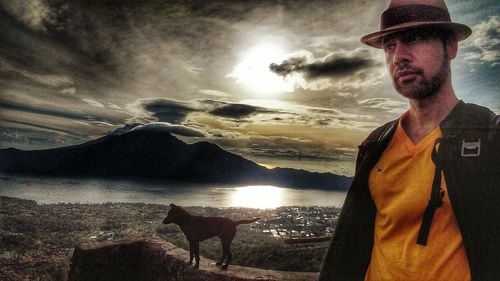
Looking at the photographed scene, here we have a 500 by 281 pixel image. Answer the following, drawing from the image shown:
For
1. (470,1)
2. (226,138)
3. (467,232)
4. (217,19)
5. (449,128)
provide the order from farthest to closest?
(226,138) < (217,19) < (470,1) < (449,128) < (467,232)

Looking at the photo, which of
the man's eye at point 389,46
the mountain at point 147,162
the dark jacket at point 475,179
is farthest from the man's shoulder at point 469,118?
the mountain at point 147,162

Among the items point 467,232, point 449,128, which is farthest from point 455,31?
point 467,232

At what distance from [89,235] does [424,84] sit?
14.7 feet

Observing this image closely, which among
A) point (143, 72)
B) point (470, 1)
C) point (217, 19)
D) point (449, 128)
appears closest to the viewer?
point (449, 128)

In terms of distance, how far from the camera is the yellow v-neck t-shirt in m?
1.34

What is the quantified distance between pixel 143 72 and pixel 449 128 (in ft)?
13.4

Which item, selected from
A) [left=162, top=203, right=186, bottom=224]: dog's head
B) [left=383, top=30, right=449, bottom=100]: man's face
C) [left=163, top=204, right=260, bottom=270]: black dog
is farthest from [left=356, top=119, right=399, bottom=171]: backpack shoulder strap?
[left=162, top=203, right=186, bottom=224]: dog's head

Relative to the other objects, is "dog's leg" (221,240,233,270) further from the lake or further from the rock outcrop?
the lake

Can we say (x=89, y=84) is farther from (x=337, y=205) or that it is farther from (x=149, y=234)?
(x=337, y=205)

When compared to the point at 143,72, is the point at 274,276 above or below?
below

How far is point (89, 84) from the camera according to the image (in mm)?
4922

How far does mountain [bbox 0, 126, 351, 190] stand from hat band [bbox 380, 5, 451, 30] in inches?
141

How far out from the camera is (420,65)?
1.48 meters

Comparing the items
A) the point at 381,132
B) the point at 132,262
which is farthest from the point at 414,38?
the point at 132,262
